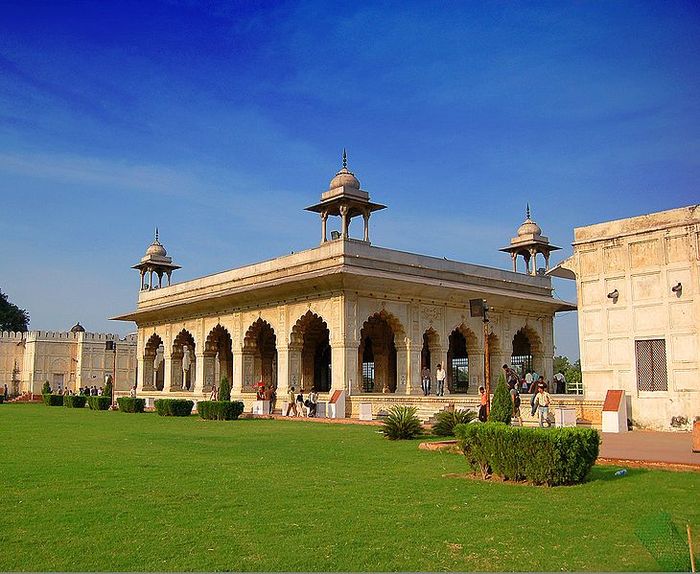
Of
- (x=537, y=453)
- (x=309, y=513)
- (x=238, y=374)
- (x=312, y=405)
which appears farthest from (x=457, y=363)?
(x=309, y=513)

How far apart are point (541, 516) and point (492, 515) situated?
45 centimetres

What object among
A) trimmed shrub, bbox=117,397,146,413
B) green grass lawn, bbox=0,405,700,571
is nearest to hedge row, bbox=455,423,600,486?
green grass lawn, bbox=0,405,700,571

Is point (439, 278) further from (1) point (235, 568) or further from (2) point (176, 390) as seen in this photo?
(1) point (235, 568)

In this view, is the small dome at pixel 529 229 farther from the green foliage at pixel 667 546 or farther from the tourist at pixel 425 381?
the green foliage at pixel 667 546

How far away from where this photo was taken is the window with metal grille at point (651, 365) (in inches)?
608

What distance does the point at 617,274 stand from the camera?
643 inches

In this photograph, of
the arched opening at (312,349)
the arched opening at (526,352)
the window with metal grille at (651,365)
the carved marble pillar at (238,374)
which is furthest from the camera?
the arched opening at (526,352)

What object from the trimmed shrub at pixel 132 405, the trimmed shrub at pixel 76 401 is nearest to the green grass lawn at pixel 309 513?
the trimmed shrub at pixel 132 405

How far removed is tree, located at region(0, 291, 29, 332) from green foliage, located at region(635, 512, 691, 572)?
246 ft

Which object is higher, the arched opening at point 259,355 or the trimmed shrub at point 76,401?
the arched opening at point 259,355

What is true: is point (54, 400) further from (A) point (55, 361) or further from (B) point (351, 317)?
(A) point (55, 361)

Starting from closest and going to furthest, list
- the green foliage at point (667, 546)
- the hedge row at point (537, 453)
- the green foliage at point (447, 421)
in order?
the green foliage at point (667, 546) → the hedge row at point (537, 453) → the green foliage at point (447, 421)

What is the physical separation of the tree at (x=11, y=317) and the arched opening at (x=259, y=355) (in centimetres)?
4478

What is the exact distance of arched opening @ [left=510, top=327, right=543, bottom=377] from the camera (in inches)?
1249
